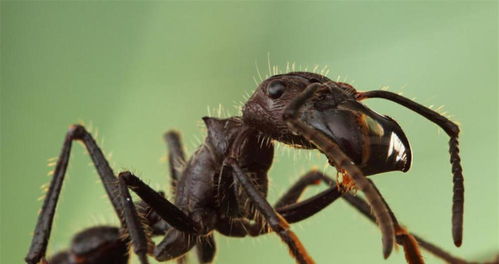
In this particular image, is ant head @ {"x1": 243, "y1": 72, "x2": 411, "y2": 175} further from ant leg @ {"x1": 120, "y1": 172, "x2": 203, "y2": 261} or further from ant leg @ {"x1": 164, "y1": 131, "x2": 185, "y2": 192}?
ant leg @ {"x1": 164, "y1": 131, "x2": 185, "y2": 192}

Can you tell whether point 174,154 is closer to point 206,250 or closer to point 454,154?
point 206,250

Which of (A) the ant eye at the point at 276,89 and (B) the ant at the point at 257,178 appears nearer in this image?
(B) the ant at the point at 257,178

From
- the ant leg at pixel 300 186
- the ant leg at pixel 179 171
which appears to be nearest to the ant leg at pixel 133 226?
the ant leg at pixel 179 171

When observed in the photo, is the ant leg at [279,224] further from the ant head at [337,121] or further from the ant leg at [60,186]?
the ant leg at [60,186]

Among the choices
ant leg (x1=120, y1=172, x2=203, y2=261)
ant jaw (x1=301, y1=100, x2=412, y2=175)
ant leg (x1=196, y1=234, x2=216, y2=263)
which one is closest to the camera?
ant jaw (x1=301, y1=100, x2=412, y2=175)

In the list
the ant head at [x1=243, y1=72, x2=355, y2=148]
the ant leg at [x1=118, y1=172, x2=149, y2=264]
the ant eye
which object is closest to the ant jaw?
the ant head at [x1=243, y1=72, x2=355, y2=148]

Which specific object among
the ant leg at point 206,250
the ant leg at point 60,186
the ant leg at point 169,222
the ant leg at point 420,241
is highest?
the ant leg at point 60,186

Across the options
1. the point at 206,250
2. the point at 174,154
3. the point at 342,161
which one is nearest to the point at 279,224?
the point at 342,161

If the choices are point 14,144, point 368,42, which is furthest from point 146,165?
point 368,42
